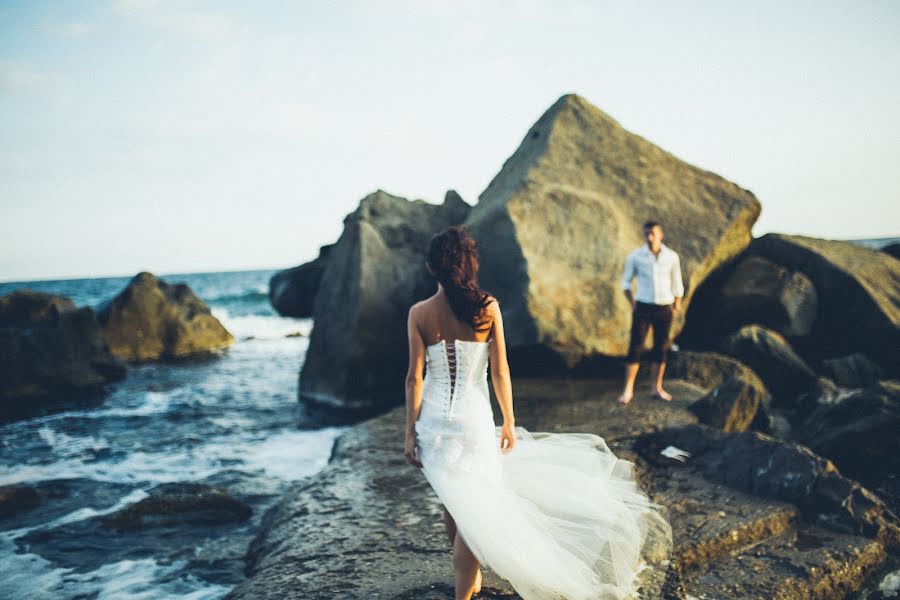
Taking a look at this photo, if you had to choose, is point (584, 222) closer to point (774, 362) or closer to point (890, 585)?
point (774, 362)

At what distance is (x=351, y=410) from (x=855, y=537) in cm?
766

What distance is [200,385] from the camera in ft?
46.6

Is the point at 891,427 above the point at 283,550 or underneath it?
above

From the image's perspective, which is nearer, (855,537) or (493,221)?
(855,537)

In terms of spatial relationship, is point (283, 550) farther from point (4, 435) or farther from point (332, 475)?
point (4, 435)

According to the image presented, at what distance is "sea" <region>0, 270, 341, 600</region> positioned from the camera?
5.10 metres

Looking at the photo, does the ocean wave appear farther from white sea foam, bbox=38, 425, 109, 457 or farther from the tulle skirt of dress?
the tulle skirt of dress

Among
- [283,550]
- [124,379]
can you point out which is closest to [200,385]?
[124,379]

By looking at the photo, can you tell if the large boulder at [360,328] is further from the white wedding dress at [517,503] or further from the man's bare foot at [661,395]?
the white wedding dress at [517,503]

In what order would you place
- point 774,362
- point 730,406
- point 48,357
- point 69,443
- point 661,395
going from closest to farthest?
1. point 730,406
2. point 661,395
3. point 774,362
4. point 69,443
5. point 48,357

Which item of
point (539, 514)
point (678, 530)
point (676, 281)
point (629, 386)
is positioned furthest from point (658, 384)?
point (539, 514)

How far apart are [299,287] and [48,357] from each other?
1323 centimetres

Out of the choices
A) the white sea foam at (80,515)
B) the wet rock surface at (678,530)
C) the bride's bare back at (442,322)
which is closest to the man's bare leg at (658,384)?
the wet rock surface at (678,530)

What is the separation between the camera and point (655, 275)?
7.48 meters
